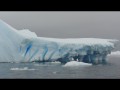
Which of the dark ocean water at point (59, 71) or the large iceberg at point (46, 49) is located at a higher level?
the large iceberg at point (46, 49)

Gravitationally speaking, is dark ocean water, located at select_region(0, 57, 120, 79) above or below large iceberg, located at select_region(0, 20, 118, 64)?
below

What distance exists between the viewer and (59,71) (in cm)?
603

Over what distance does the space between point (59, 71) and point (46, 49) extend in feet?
4.33

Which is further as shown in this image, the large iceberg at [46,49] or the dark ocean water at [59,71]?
the large iceberg at [46,49]

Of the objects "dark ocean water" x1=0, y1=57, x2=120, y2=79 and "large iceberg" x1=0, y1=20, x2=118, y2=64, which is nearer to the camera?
"dark ocean water" x1=0, y1=57, x2=120, y2=79

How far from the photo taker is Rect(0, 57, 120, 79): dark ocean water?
5.84 m

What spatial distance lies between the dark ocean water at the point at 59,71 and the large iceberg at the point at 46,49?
1.40ft

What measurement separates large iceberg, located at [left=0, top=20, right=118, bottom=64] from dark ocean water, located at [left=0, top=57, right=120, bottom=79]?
0.43m

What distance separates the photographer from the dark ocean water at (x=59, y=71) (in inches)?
230
